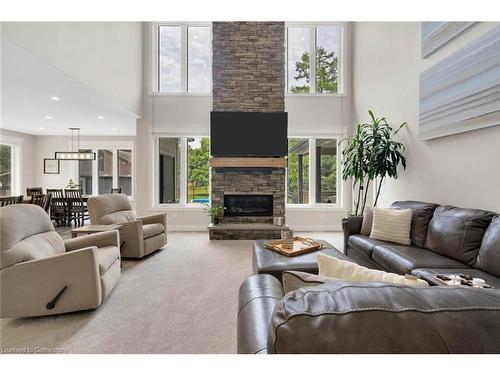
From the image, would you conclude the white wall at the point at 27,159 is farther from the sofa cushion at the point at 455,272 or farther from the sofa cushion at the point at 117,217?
the sofa cushion at the point at 455,272

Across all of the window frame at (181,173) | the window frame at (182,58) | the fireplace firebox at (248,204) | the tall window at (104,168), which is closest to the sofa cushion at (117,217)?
the window frame at (181,173)

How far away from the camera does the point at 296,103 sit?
6.09 m

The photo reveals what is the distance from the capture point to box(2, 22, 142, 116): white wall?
2979mm

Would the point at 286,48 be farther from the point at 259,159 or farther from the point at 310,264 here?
the point at 310,264

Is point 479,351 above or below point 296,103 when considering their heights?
below

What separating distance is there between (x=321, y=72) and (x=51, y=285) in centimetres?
617

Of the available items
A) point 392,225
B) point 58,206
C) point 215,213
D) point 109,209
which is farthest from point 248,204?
point 58,206

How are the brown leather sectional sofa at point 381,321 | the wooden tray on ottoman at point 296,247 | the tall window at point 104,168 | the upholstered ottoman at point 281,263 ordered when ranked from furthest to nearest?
the tall window at point 104,168 < the wooden tray on ottoman at point 296,247 < the upholstered ottoman at point 281,263 < the brown leather sectional sofa at point 381,321

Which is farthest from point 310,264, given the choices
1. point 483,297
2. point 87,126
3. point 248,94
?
point 87,126

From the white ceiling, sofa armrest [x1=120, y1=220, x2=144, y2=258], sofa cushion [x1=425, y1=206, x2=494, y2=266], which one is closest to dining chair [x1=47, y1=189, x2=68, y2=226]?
the white ceiling

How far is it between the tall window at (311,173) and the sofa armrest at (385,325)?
5.70 meters

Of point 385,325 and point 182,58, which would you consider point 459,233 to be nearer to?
point 385,325

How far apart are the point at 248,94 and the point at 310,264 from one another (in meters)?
4.21

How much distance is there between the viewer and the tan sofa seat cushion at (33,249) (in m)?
2.14
